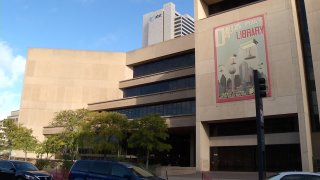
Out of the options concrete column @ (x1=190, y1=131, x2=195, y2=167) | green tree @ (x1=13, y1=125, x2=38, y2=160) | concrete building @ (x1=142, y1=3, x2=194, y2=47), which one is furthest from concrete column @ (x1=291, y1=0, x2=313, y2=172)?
concrete building @ (x1=142, y1=3, x2=194, y2=47)

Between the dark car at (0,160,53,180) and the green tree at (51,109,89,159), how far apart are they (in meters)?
28.8

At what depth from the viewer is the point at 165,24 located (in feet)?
588

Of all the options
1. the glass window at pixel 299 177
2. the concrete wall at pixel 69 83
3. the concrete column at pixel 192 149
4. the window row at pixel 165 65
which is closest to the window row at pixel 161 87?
the window row at pixel 165 65

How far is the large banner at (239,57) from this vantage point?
130 feet

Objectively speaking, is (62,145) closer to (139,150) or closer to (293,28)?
(139,150)

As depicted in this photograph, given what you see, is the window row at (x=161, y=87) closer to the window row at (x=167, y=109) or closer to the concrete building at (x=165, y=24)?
the window row at (x=167, y=109)

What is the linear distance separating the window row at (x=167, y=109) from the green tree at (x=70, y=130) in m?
8.43

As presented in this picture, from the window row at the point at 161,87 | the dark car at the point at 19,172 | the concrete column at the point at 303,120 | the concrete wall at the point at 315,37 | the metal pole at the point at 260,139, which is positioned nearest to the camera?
the metal pole at the point at 260,139

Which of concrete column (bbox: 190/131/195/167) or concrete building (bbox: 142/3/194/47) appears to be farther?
concrete building (bbox: 142/3/194/47)

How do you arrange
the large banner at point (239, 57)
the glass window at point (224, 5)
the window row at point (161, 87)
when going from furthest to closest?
the window row at point (161, 87)
the glass window at point (224, 5)
the large banner at point (239, 57)

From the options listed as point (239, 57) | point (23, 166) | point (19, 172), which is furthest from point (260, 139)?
point (239, 57)

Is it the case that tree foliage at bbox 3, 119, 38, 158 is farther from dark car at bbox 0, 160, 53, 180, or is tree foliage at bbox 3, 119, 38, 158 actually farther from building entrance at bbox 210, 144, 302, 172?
dark car at bbox 0, 160, 53, 180

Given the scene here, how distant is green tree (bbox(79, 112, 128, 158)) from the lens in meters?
45.5

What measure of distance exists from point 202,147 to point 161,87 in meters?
17.0
